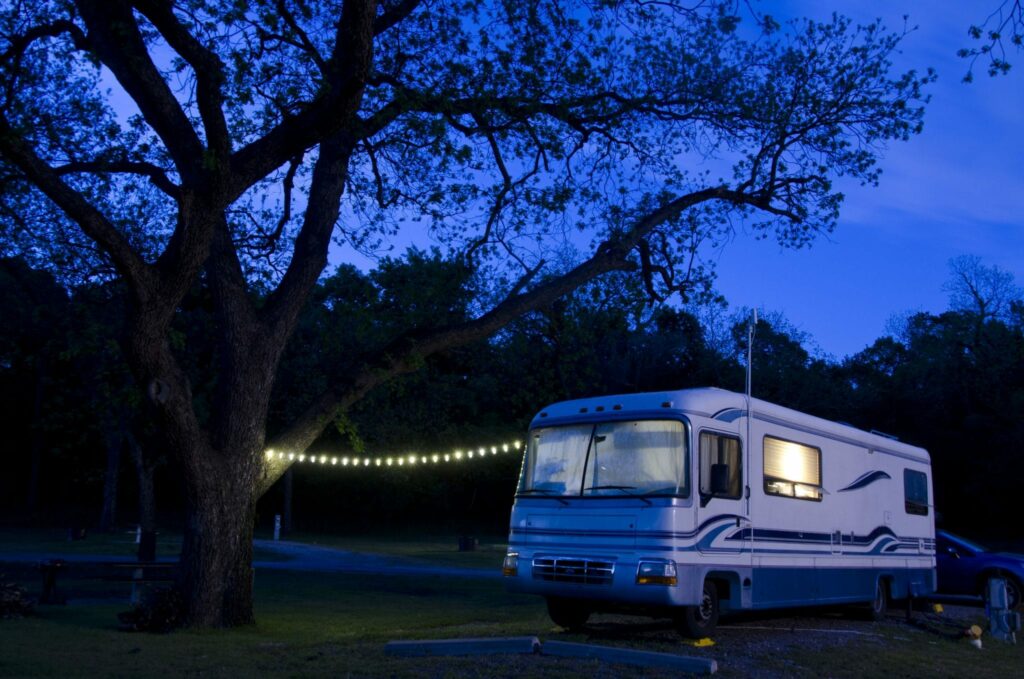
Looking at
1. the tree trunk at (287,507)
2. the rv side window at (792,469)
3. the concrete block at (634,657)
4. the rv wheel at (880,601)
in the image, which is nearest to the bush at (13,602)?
the concrete block at (634,657)

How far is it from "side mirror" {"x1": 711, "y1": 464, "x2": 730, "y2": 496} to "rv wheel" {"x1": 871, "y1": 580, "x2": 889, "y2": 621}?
220 inches

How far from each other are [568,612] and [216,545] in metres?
4.78

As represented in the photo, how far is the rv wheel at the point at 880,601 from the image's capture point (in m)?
15.0

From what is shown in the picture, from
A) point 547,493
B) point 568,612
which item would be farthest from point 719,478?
point 568,612

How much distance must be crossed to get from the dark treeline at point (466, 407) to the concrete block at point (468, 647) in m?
13.3

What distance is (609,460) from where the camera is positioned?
11391mm

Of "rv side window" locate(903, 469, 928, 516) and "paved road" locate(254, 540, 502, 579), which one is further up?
"rv side window" locate(903, 469, 928, 516)

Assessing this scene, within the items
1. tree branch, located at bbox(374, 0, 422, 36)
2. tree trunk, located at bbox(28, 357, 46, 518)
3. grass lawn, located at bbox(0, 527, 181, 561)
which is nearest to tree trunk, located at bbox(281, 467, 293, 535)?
grass lawn, located at bbox(0, 527, 181, 561)

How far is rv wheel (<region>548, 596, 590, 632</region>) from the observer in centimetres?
1184

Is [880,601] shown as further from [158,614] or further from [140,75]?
[140,75]

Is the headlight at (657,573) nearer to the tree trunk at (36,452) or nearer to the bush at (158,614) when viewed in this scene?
the bush at (158,614)

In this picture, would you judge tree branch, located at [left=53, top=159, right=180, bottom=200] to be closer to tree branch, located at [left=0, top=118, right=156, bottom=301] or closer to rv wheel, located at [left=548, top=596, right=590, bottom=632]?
tree branch, located at [left=0, top=118, right=156, bottom=301]

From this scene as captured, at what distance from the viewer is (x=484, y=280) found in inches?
912

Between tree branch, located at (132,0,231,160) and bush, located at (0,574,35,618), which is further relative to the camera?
bush, located at (0,574,35,618)
